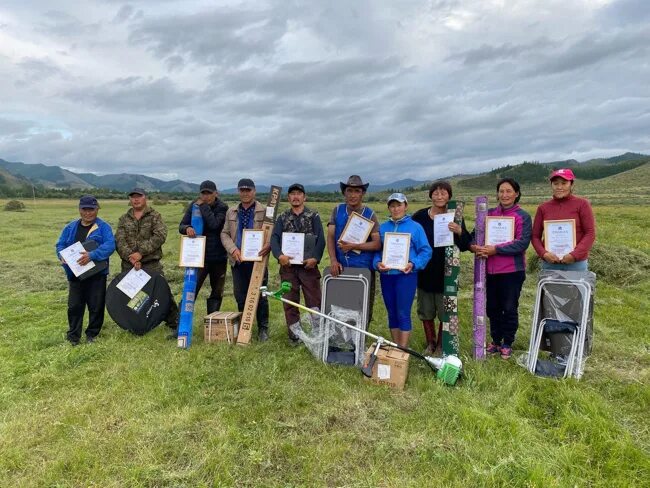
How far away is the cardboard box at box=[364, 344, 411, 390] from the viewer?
16.5 ft

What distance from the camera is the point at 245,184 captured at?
6641 mm

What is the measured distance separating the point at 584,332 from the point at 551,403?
1.20 m

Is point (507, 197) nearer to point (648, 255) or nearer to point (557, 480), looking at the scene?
point (557, 480)

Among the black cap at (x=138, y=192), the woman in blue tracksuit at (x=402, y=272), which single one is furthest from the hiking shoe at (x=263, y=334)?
the black cap at (x=138, y=192)

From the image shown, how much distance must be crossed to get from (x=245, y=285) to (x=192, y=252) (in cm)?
107

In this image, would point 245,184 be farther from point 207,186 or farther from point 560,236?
point 560,236

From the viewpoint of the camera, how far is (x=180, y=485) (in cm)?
342

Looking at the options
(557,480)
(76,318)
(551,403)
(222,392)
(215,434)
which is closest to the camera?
(557,480)

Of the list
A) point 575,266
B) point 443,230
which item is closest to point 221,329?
point 443,230

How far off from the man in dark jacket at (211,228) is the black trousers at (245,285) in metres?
0.41

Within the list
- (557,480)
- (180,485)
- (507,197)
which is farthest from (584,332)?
(180,485)

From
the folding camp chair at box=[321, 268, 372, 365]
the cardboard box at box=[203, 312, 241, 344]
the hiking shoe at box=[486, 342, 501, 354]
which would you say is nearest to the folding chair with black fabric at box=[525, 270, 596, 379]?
the hiking shoe at box=[486, 342, 501, 354]

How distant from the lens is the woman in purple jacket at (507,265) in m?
5.66

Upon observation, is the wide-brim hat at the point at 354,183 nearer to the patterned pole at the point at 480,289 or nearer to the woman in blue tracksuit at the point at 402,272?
the woman in blue tracksuit at the point at 402,272
